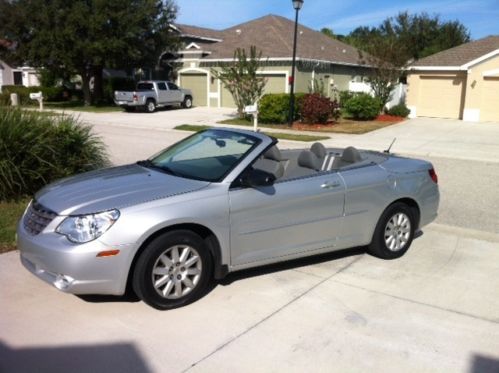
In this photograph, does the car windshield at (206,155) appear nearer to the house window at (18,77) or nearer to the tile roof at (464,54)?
the tile roof at (464,54)

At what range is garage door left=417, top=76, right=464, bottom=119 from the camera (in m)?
27.3

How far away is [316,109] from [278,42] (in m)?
12.0

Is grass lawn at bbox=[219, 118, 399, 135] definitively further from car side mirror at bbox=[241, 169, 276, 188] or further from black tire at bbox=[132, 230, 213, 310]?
black tire at bbox=[132, 230, 213, 310]

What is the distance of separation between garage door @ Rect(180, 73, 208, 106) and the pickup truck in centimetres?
217

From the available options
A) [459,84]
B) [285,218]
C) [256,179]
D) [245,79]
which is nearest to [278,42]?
[245,79]

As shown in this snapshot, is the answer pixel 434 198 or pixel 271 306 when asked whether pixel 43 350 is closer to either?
pixel 271 306

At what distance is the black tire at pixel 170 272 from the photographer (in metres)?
3.94

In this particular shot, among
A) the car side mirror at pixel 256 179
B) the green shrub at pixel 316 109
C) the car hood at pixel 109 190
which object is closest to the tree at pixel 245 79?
the green shrub at pixel 316 109

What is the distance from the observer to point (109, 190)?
425 cm

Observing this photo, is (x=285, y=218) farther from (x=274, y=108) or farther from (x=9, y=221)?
(x=274, y=108)

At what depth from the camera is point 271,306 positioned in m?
4.27

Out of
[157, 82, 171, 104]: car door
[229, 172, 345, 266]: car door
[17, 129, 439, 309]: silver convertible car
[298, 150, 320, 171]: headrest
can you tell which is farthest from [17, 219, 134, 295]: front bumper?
[157, 82, 171, 104]: car door

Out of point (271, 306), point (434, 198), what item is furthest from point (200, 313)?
point (434, 198)

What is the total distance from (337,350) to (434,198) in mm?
2902
